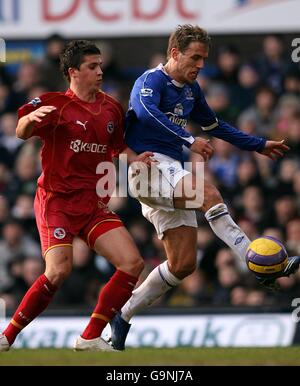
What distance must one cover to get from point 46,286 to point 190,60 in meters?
2.12

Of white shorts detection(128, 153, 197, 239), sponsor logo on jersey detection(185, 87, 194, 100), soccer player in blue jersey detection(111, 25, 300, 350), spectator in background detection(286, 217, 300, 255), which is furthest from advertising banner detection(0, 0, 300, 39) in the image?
white shorts detection(128, 153, 197, 239)

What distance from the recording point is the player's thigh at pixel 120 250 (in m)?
9.27

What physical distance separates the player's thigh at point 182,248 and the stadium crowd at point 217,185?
3295mm

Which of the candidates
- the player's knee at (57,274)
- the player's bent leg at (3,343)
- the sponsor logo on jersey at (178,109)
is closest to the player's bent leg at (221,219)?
the sponsor logo on jersey at (178,109)

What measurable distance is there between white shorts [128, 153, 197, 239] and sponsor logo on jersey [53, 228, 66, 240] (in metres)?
0.80

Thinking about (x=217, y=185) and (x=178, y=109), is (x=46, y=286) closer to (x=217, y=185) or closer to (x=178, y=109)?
(x=178, y=109)

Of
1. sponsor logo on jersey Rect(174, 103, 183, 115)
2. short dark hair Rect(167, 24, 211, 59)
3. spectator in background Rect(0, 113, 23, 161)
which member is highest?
short dark hair Rect(167, 24, 211, 59)

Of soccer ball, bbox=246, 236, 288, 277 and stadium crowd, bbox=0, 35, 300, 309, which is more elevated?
soccer ball, bbox=246, 236, 288, 277

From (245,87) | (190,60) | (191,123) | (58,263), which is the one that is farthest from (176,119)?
(245,87)

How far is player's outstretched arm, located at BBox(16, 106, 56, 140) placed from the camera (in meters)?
8.86

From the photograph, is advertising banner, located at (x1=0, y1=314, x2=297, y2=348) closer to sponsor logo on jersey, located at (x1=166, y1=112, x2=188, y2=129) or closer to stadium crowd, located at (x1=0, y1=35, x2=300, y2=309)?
stadium crowd, located at (x1=0, y1=35, x2=300, y2=309)

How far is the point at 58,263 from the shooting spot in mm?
9156
